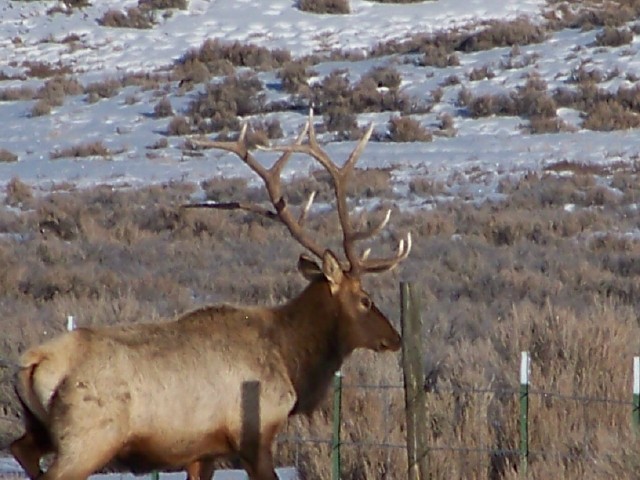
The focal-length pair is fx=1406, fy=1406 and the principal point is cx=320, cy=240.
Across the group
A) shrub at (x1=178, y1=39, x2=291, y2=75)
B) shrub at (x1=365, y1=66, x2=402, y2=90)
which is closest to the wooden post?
shrub at (x1=365, y1=66, x2=402, y2=90)

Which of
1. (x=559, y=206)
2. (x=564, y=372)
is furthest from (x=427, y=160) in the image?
(x=564, y=372)

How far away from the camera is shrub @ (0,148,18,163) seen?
2892 centimetres

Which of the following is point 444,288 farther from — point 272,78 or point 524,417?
point 272,78

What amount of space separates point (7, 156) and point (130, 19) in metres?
13.6

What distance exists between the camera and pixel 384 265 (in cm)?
775

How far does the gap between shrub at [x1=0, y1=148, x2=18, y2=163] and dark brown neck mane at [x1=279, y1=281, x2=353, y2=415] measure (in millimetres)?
22169

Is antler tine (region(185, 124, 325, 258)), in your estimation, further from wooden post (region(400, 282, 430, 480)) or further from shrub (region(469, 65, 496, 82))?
shrub (region(469, 65, 496, 82))

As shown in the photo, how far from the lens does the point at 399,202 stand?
77.2 ft

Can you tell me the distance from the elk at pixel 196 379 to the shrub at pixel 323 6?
34.8 meters

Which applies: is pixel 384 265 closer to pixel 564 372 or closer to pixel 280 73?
pixel 564 372

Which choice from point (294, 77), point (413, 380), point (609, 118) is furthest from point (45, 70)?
point (413, 380)

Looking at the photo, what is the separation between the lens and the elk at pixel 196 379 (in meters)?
6.47

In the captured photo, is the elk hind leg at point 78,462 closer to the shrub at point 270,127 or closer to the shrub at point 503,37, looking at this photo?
the shrub at point 270,127

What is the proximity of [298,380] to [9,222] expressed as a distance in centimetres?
1575
